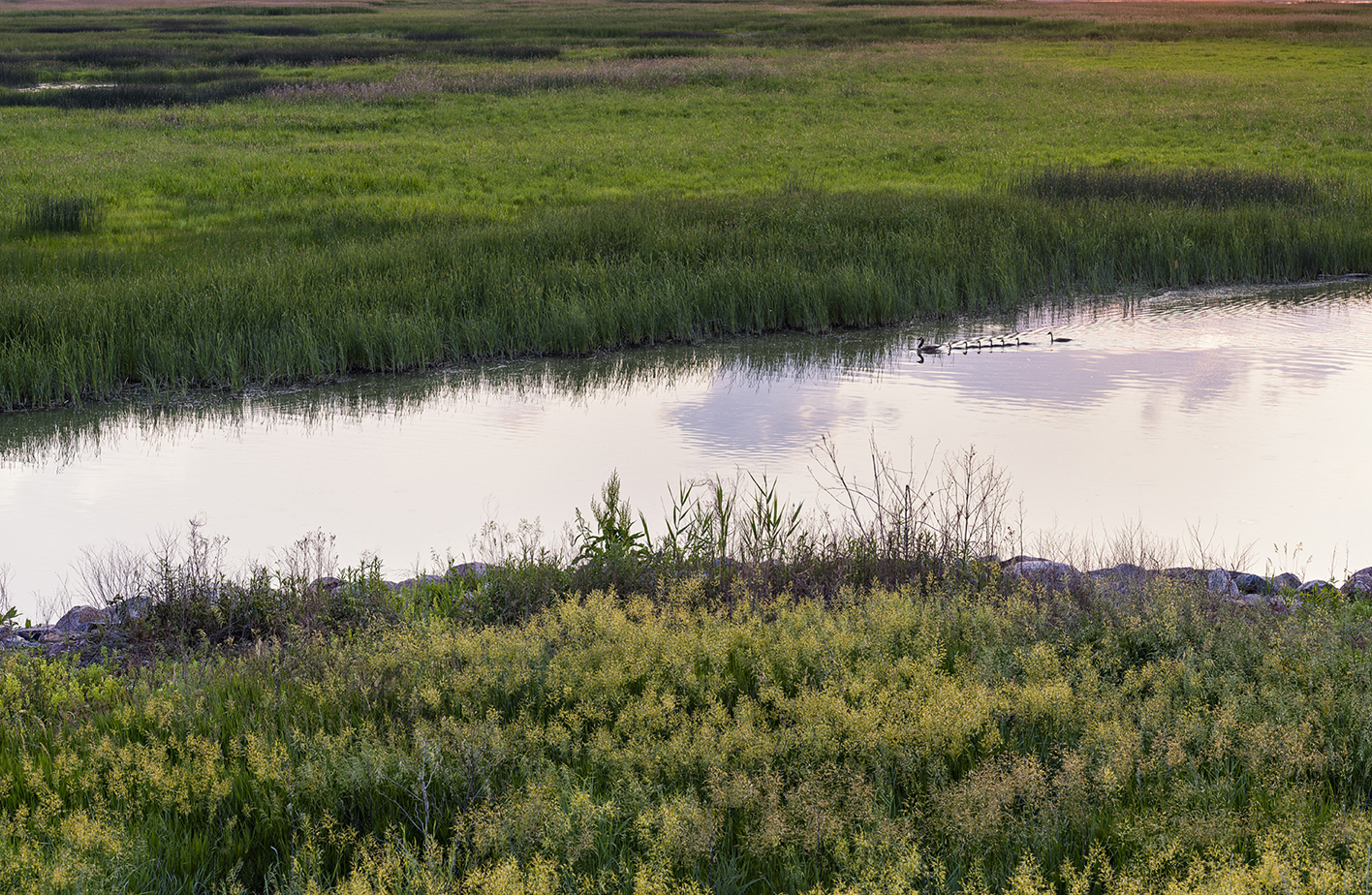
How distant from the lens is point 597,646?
180 inches

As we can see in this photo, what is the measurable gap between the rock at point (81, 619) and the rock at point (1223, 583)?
234 inches

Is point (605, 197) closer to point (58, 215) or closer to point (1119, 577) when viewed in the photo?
point (58, 215)

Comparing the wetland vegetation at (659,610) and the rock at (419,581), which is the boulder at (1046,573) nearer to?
the wetland vegetation at (659,610)

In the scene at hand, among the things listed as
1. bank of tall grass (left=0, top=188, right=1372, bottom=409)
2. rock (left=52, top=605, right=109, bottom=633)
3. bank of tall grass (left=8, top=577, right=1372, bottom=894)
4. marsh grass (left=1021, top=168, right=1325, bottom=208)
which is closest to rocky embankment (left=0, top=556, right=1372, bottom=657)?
rock (left=52, top=605, right=109, bottom=633)

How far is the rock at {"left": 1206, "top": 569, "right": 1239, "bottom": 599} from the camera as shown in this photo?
6121 mm

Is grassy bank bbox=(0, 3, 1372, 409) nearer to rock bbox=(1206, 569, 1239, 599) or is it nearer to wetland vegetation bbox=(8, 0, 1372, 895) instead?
wetland vegetation bbox=(8, 0, 1372, 895)

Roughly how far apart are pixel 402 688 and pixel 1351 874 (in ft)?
10.5

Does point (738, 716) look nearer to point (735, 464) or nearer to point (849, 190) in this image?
point (735, 464)

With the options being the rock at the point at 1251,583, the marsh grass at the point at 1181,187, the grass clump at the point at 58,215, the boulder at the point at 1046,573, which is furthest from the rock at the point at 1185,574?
the grass clump at the point at 58,215

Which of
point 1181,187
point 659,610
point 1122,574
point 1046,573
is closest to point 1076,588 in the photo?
point 1046,573

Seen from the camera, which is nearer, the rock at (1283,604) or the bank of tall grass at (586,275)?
the rock at (1283,604)

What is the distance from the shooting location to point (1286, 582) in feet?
21.6

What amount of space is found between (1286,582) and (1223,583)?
1.73ft

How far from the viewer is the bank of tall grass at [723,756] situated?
3219 mm
